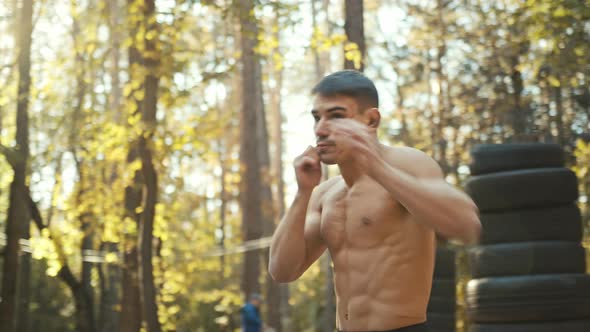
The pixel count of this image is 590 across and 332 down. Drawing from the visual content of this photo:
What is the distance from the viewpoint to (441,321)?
41.5 feet

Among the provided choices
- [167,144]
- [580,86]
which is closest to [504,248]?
[167,144]

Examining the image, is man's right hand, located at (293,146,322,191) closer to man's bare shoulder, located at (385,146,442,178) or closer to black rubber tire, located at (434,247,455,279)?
man's bare shoulder, located at (385,146,442,178)

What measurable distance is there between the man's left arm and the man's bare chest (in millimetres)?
285

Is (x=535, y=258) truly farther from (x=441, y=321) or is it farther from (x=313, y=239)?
(x=313, y=239)

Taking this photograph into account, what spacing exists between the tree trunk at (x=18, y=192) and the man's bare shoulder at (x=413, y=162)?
33.4 feet

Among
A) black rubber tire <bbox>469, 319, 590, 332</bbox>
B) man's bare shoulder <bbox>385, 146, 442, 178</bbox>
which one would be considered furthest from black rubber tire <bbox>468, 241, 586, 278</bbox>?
man's bare shoulder <bbox>385, 146, 442, 178</bbox>

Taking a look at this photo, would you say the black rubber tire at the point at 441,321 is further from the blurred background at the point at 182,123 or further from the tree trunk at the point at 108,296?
the tree trunk at the point at 108,296

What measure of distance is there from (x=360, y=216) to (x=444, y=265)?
922cm

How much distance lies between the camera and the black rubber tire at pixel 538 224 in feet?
31.6

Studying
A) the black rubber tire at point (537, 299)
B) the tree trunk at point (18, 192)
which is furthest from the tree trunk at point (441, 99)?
the black rubber tire at point (537, 299)

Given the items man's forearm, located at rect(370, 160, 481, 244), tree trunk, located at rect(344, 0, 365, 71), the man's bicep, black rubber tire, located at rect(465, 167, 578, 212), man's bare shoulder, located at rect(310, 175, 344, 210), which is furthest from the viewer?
tree trunk, located at rect(344, 0, 365, 71)

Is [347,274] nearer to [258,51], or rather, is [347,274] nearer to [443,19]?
[258,51]

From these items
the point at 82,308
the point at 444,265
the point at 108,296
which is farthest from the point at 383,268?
the point at 108,296

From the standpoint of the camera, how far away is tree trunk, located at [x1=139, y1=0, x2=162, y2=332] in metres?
13.1
